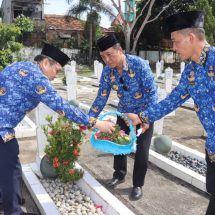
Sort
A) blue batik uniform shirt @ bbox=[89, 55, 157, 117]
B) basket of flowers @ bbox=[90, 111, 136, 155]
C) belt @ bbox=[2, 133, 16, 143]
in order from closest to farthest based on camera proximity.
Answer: belt @ bbox=[2, 133, 16, 143], basket of flowers @ bbox=[90, 111, 136, 155], blue batik uniform shirt @ bbox=[89, 55, 157, 117]

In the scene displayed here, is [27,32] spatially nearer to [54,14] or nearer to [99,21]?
[99,21]

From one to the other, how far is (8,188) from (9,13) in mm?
38797

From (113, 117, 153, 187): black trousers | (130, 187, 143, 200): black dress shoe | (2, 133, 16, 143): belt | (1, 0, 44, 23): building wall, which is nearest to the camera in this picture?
(2, 133, 16, 143): belt

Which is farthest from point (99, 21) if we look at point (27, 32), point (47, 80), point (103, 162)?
point (47, 80)

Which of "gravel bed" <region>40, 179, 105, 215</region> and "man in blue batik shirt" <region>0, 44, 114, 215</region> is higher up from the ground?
"man in blue batik shirt" <region>0, 44, 114, 215</region>

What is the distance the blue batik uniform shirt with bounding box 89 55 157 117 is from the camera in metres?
4.09

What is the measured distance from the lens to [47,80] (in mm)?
3117

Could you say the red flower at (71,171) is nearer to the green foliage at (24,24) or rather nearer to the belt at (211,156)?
the belt at (211,156)

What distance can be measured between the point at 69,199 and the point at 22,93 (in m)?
1.75

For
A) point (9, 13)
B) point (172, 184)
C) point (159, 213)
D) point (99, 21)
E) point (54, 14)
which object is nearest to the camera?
point (159, 213)

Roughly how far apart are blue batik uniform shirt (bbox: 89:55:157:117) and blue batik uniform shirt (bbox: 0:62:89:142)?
3.69 ft

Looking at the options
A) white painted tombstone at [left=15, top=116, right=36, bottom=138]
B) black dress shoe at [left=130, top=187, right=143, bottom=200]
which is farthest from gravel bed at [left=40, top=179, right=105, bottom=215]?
white painted tombstone at [left=15, top=116, right=36, bottom=138]

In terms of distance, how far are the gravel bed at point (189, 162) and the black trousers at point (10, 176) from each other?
289 centimetres

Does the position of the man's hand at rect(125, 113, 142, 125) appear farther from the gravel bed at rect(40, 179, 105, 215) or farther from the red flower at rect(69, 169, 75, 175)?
the red flower at rect(69, 169, 75, 175)
